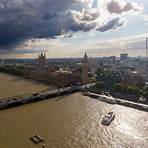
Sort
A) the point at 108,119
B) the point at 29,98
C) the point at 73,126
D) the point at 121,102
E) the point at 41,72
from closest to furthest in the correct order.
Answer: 1. the point at 73,126
2. the point at 108,119
3. the point at 121,102
4. the point at 29,98
5. the point at 41,72

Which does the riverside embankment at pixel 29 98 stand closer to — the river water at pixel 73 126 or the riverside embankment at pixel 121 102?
the river water at pixel 73 126

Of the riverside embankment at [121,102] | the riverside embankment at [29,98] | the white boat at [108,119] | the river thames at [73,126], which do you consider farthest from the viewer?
the riverside embankment at [29,98]

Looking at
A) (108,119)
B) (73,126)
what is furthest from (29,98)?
(108,119)

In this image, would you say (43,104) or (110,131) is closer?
(110,131)

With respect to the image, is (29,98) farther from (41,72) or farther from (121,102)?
(41,72)

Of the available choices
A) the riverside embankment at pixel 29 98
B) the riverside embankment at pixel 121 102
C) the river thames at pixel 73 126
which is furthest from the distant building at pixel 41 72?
the river thames at pixel 73 126

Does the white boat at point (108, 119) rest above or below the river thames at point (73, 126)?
above

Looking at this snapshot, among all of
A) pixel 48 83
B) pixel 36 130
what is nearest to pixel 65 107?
pixel 36 130

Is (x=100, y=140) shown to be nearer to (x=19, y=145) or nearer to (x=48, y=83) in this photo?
(x=19, y=145)
